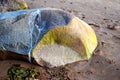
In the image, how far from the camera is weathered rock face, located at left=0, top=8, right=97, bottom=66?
5.45 meters

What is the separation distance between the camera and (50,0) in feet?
29.2

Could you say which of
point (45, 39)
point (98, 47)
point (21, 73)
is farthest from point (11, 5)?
point (21, 73)

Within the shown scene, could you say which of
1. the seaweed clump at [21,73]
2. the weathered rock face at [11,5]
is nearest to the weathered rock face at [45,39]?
the seaweed clump at [21,73]

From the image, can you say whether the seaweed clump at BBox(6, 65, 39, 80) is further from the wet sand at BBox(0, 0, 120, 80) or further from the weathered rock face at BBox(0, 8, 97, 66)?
the weathered rock face at BBox(0, 8, 97, 66)

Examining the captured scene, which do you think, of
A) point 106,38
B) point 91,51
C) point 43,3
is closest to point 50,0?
point 43,3

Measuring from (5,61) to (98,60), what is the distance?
187 cm

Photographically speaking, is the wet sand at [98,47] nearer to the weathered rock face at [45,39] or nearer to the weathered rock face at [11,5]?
the weathered rock face at [45,39]

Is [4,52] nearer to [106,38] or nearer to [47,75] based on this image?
[47,75]

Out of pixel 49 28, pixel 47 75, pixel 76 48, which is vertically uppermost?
pixel 49 28

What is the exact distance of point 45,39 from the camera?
17.9ft

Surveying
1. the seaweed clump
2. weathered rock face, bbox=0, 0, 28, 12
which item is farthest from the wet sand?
weathered rock face, bbox=0, 0, 28, 12

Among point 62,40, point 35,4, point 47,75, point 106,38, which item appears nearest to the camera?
point 47,75

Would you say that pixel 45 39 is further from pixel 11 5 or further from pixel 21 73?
pixel 11 5

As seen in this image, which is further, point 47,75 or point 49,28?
point 49,28
